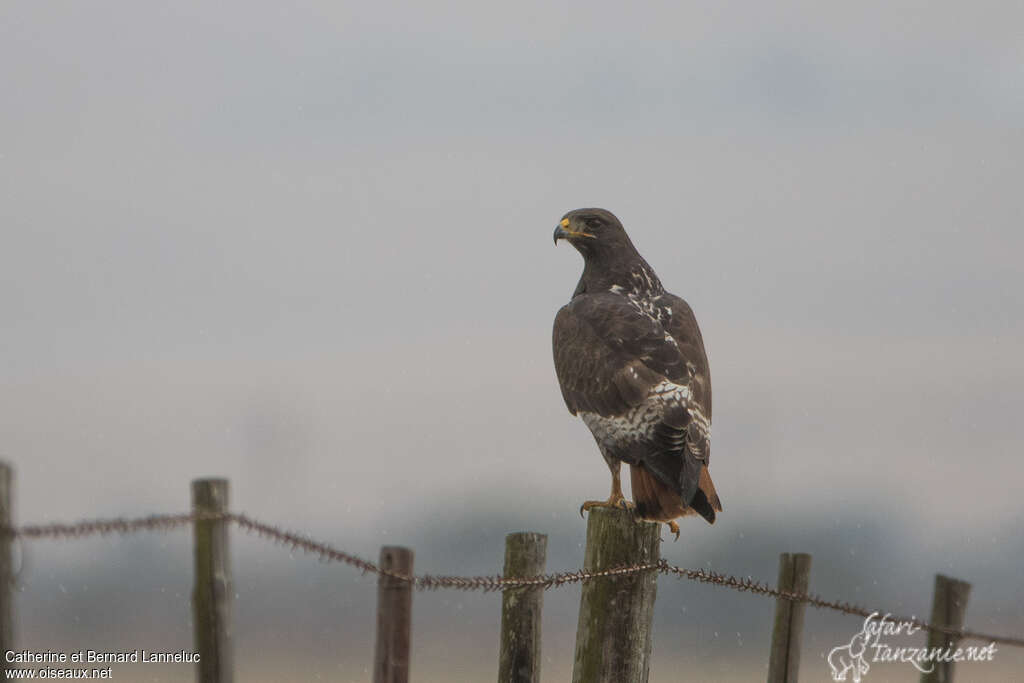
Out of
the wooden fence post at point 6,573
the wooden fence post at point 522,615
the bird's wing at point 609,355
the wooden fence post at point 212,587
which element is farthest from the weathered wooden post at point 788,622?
the wooden fence post at point 6,573

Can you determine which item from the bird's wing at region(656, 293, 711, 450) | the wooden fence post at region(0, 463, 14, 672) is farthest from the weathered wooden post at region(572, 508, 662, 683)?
the wooden fence post at region(0, 463, 14, 672)

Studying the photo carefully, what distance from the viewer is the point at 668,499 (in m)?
6.64

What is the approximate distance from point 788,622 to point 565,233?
3.38m

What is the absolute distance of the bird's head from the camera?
872cm

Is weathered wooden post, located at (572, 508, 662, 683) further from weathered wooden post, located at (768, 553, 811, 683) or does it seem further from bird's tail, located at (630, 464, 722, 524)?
weathered wooden post, located at (768, 553, 811, 683)

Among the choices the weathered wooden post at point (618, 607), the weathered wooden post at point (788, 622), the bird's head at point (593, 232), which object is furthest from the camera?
the bird's head at point (593, 232)

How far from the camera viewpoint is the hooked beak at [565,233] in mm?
8773

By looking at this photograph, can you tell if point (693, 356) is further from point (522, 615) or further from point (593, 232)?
point (522, 615)

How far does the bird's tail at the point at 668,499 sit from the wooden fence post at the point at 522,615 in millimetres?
1208

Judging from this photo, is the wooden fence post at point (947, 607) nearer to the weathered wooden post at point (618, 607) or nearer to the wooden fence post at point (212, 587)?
the weathered wooden post at point (618, 607)

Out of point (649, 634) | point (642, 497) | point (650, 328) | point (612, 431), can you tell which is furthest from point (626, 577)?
point (650, 328)

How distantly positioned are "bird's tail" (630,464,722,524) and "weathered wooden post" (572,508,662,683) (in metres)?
1.03

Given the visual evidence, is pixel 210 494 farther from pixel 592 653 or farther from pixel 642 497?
pixel 642 497

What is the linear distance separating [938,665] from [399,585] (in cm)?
369
